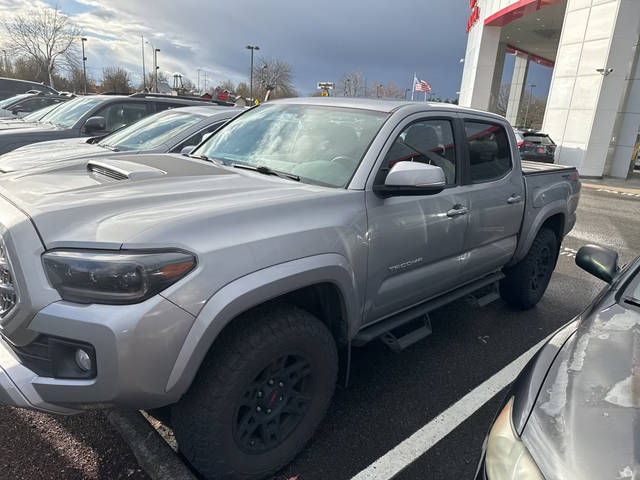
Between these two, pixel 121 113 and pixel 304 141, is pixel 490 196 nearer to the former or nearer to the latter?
pixel 304 141

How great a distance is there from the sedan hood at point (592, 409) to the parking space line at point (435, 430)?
3.51 feet

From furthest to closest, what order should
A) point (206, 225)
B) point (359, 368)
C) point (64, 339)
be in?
point (359, 368) → point (206, 225) → point (64, 339)

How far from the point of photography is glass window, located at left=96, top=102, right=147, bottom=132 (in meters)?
7.18

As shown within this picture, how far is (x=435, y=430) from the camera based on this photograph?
2.62 meters

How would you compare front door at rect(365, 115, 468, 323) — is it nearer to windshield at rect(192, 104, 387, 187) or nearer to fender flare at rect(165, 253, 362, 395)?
windshield at rect(192, 104, 387, 187)

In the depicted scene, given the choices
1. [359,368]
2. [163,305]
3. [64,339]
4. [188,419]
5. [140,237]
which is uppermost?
[140,237]

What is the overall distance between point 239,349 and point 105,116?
6.58 m

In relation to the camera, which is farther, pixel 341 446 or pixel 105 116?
pixel 105 116

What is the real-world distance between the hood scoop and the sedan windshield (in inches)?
95.5

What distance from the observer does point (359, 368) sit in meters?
3.25

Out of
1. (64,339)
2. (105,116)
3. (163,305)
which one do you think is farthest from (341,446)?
(105,116)

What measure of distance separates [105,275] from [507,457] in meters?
1.46

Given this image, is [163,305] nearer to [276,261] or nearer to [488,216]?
[276,261]

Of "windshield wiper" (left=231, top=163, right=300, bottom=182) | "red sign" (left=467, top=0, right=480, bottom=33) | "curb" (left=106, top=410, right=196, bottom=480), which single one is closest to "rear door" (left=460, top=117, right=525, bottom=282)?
"windshield wiper" (left=231, top=163, right=300, bottom=182)
